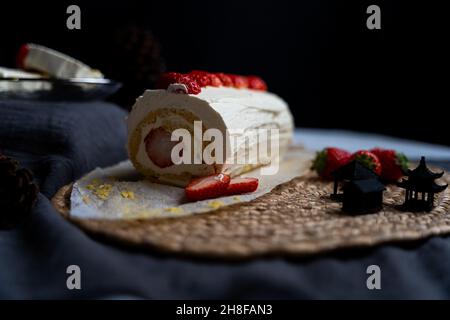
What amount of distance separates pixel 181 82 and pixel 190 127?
0.52 ft

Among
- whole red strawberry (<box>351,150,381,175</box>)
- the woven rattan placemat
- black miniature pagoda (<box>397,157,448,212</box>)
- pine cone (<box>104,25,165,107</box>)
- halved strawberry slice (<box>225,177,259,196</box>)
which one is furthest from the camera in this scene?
pine cone (<box>104,25,165,107</box>)

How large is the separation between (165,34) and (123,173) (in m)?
2.04

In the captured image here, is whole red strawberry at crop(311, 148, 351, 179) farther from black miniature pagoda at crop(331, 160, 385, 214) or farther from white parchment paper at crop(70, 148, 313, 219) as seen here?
black miniature pagoda at crop(331, 160, 385, 214)

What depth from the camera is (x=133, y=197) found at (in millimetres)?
1575

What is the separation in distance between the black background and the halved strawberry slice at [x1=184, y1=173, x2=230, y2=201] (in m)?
1.70

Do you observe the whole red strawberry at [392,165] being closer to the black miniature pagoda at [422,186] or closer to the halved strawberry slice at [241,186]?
the black miniature pagoda at [422,186]

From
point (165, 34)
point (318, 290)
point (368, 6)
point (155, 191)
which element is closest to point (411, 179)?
point (318, 290)

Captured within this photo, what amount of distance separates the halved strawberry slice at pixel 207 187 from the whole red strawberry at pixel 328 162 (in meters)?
0.54

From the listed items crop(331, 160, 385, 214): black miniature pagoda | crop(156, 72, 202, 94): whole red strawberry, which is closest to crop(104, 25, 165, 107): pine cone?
crop(156, 72, 202, 94): whole red strawberry

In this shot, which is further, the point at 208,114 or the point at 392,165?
the point at 392,165

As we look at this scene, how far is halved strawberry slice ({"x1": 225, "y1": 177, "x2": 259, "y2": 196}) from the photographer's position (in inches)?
64.5

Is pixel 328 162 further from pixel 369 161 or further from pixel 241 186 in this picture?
pixel 241 186

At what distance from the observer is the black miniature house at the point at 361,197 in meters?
1.45

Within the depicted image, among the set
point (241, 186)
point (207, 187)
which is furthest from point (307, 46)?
point (207, 187)
